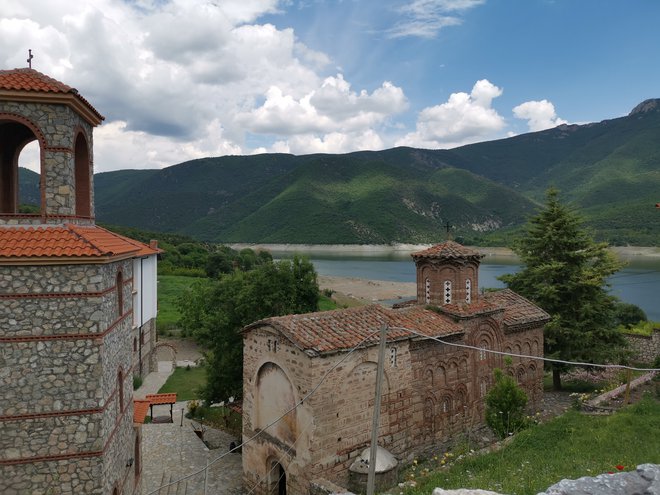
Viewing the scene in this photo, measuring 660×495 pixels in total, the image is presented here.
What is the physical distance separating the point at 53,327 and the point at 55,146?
295 centimetres

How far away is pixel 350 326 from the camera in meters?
A: 12.3

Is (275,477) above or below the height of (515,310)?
below

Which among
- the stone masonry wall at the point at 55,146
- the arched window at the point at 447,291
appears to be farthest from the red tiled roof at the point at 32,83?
the arched window at the point at 447,291

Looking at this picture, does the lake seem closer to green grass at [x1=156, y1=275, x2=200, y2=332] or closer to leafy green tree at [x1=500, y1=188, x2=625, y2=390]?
leafy green tree at [x1=500, y1=188, x2=625, y2=390]

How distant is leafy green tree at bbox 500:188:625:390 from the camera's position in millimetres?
19438

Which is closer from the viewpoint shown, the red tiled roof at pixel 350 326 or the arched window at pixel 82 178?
the arched window at pixel 82 178

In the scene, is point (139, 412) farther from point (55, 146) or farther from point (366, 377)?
point (55, 146)

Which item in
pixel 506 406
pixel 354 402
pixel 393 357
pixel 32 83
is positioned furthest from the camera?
pixel 393 357

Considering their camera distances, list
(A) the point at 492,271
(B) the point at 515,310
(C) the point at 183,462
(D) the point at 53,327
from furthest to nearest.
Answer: (A) the point at 492,271, (B) the point at 515,310, (C) the point at 183,462, (D) the point at 53,327

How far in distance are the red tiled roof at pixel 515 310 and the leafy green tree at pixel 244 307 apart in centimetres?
749

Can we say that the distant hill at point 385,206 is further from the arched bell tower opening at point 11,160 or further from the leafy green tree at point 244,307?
the arched bell tower opening at point 11,160

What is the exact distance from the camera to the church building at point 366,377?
11055 mm

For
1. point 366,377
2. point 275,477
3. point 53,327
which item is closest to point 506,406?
point 366,377

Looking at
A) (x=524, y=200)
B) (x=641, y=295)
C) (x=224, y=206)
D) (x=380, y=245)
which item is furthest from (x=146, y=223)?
(x=641, y=295)
